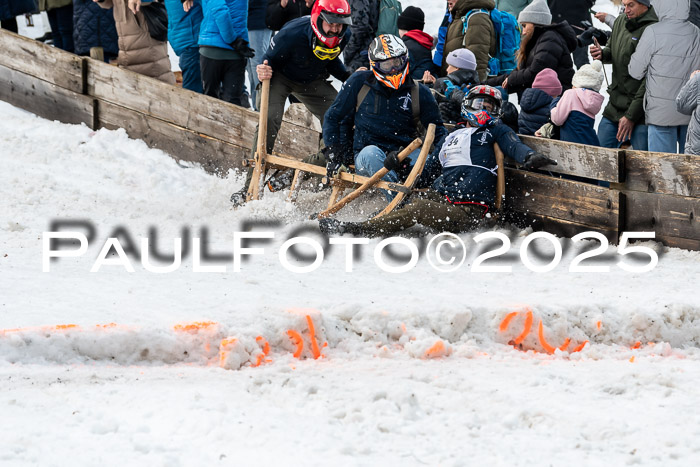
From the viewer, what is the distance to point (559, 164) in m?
6.83

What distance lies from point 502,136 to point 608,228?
3.49 ft

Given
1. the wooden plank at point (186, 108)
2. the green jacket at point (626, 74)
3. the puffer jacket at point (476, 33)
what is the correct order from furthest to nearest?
the wooden plank at point (186, 108)
the puffer jacket at point (476, 33)
the green jacket at point (626, 74)

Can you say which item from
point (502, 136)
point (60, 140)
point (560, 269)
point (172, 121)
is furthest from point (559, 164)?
point (60, 140)

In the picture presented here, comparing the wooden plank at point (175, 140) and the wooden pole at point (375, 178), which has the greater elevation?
the wooden plank at point (175, 140)

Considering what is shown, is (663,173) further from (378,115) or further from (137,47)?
(137,47)

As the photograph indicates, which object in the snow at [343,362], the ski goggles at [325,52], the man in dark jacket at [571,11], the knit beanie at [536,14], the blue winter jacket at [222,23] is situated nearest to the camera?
the snow at [343,362]

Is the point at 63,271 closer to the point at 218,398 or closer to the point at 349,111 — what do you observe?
the point at 218,398

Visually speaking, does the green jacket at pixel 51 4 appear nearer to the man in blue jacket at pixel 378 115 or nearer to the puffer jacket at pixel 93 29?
the puffer jacket at pixel 93 29

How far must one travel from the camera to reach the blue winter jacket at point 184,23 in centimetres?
910

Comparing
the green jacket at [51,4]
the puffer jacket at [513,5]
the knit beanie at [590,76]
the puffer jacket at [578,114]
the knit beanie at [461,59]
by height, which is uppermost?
the green jacket at [51,4]

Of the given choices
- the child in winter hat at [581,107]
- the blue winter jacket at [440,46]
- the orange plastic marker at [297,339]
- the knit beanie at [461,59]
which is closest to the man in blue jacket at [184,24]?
the blue winter jacket at [440,46]

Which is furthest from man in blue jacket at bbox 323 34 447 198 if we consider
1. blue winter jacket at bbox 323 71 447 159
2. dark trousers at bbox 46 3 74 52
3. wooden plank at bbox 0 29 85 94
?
dark trousers at bbox 46 3 74 52

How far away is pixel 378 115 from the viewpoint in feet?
23.8

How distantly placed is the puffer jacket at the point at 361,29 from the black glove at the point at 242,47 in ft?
3.50
